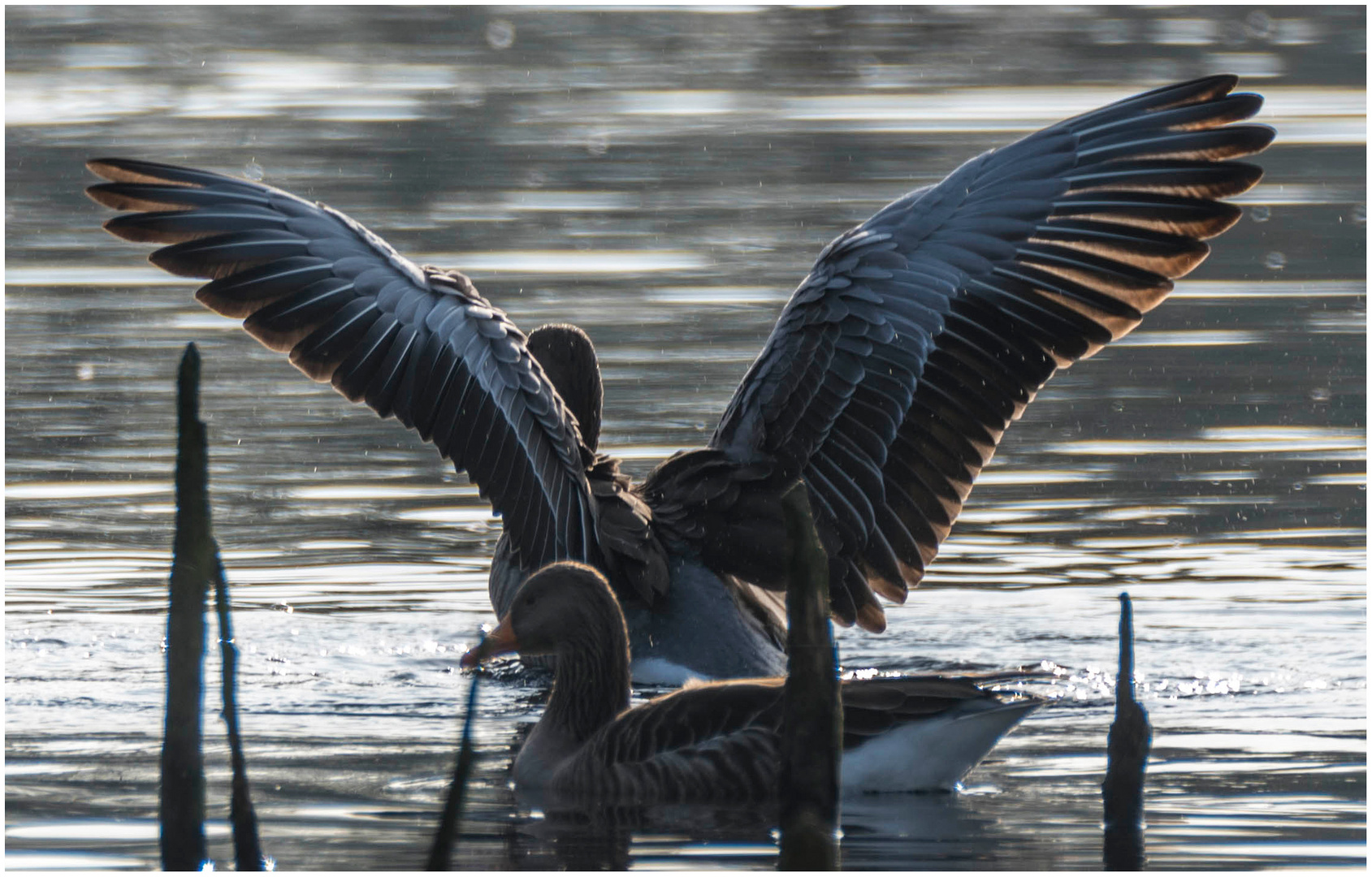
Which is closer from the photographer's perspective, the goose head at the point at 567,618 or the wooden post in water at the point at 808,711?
the wooden post in water at the point at 808,711

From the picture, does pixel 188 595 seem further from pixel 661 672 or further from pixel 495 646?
pixel 661 672

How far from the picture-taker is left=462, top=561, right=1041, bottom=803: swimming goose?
7.13m

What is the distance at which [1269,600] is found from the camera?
10.0m

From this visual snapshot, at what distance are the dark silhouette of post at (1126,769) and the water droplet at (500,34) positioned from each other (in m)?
25.5

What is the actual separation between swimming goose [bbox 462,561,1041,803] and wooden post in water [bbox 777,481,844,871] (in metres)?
1.79

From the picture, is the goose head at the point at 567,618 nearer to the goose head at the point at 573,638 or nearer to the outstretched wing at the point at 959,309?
the goose head at the point at 573,638

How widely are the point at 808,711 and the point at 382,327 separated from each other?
409cm

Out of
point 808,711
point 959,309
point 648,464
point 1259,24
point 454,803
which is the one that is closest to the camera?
point 454,803

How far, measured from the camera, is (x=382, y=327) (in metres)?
8.92

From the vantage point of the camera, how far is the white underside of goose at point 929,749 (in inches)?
279

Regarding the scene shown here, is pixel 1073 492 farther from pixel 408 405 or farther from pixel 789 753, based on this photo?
pixel 789 753

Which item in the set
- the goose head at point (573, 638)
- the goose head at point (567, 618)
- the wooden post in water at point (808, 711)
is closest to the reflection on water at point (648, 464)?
the goose head at point (573, 638)

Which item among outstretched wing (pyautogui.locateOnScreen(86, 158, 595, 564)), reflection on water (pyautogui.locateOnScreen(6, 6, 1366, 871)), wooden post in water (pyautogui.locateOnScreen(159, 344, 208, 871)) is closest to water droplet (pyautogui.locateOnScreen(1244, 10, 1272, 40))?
reflection on water (pyautogui.locateOnScreen(6, 6, 1366, 871))

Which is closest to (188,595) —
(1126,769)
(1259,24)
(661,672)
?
(1126,769)
